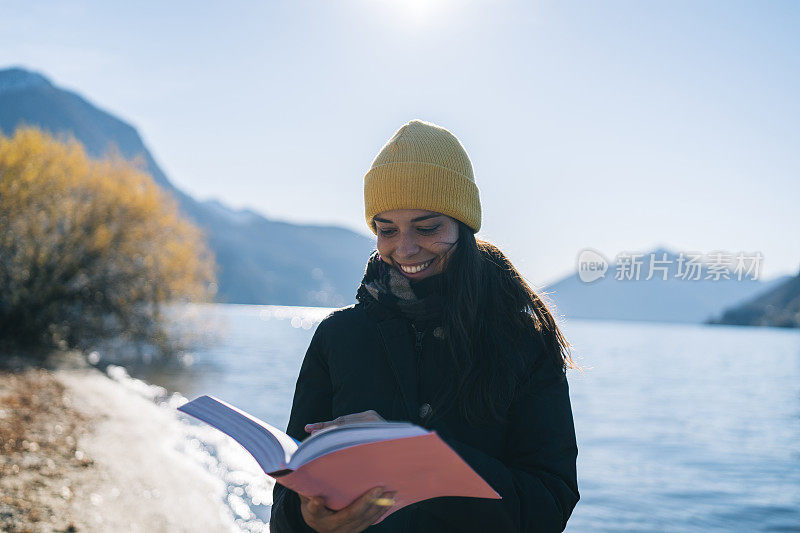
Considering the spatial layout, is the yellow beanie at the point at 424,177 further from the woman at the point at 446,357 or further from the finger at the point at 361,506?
the finger at the point at 361,506

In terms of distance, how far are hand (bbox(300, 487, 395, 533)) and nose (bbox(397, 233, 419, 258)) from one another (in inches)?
29.1

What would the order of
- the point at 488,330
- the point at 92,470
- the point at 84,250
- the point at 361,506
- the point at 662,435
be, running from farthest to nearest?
the point at 84,250 → the point at 662,435 → the point at 92,470 → the point at 488,330 → the point at 361,506

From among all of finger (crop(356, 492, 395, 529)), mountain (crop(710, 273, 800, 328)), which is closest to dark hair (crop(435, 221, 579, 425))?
finger (crop(356, 492, 395, 529))

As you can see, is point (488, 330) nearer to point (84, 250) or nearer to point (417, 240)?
point (417, 240)

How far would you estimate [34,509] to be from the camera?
583 cm

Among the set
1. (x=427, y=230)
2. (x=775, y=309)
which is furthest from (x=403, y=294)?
(x=775, y=309)

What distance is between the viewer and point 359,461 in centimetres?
105

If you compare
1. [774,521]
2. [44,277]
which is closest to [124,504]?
[774,521]

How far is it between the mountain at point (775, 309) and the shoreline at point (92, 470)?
8893 cm

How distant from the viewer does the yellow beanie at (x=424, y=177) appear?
5.90 ft

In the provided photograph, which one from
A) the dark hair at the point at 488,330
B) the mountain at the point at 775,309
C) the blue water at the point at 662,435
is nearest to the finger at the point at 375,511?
the dark hair at the point at 488,330

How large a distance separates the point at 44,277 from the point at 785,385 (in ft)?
120

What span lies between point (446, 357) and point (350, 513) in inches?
22.7

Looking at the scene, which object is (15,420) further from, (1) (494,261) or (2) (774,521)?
(2) (774,521)
